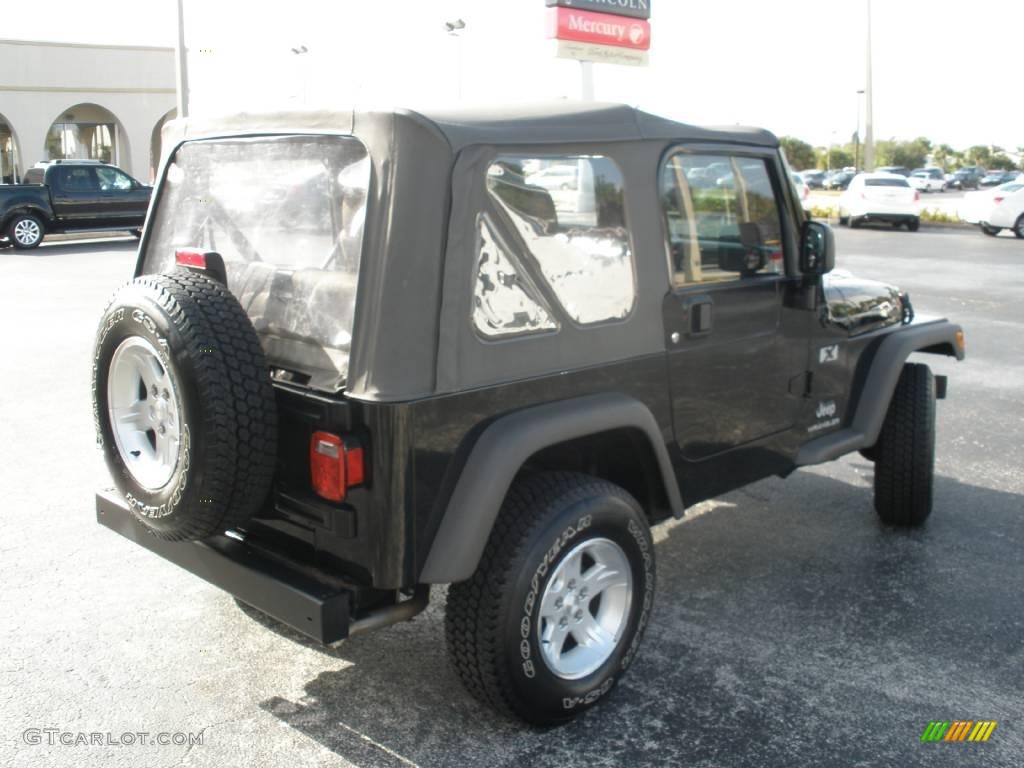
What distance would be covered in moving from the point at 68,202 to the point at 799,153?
259 feet

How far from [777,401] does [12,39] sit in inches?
1429

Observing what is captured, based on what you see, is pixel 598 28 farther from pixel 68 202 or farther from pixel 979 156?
pixel 979 156

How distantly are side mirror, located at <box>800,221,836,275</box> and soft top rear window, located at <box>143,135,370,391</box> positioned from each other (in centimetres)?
206

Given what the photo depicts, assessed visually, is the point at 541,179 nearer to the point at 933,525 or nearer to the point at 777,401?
the point at 777,401

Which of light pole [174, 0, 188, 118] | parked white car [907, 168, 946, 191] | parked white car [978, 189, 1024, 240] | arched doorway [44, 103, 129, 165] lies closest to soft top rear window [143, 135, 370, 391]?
light pole [174, 0, 188, 118]

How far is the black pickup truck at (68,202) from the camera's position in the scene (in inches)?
800

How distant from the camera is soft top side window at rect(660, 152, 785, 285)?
12.8ft

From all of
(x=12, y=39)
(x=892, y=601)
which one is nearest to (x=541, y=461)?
(x=892, y=601)

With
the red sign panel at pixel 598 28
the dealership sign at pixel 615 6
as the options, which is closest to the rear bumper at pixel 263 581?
the red sign panel at pixel 598 28

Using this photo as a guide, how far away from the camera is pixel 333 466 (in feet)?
10.1

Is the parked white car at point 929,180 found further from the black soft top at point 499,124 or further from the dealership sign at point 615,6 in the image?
the black soft top at point 499,124

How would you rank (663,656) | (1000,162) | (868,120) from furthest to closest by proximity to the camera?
1. (1000,162)
2. (868,120)
3. (663,656)

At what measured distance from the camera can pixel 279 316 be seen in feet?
11.2

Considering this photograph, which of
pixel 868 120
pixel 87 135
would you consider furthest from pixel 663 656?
pixel 87 135
